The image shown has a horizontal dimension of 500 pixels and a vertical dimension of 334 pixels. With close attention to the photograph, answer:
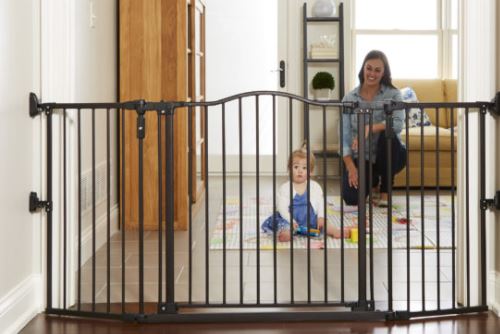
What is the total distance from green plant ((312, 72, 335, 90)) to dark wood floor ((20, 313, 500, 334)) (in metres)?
4.82

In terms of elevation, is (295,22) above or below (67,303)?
above

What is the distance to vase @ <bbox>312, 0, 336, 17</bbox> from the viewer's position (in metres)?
7.59

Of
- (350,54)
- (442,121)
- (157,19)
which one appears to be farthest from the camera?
(350,54)

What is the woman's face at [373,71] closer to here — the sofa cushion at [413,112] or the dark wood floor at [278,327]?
the sofa cushion at [413,112]

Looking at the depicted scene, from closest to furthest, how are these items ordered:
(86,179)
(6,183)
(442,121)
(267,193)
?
(6,183)
(86,179)
(267,193)
(442,121)

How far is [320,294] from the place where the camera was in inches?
126

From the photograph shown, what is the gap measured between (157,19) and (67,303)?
2.07 meters

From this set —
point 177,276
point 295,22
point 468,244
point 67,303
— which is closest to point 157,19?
point 177,276

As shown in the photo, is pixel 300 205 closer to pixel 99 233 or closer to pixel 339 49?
pixel 99 233

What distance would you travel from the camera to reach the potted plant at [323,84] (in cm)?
747

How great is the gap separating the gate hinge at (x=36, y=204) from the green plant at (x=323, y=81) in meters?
4.88

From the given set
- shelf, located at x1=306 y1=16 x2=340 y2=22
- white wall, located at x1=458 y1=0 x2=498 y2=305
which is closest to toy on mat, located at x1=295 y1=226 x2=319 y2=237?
white wall, located at x1=458 y1=0 x2=498 y2=305

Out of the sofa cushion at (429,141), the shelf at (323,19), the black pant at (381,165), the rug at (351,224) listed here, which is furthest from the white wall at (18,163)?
the shelf at (323,19)

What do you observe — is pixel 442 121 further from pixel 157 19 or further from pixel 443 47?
pixel 157 19
